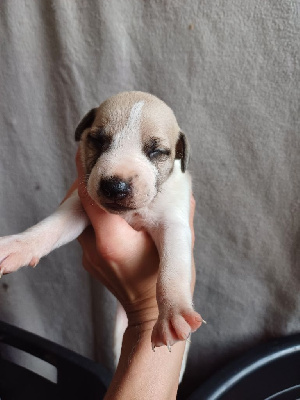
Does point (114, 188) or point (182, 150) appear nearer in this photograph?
point (114, 188)

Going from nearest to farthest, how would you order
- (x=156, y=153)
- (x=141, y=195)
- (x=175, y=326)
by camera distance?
(x=175, y=326), (x=141, y=195), (x=156, y=153)

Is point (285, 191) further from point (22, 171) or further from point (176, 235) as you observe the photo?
point (22, 171)

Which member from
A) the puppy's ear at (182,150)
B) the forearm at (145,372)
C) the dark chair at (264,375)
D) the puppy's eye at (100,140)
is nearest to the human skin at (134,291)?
the forearm at (145,372)

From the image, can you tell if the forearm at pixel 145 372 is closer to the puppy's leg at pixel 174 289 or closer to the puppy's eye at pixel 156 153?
the puppy's leg at pixel 174 289

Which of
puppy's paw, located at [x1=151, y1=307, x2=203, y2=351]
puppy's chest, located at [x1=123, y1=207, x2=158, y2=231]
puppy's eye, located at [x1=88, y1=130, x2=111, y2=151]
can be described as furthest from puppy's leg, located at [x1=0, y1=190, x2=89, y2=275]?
puppy's paw, located at [x1=151, y1=307, x2=203, y2=351]

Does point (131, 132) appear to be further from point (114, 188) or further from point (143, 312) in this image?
point (143, 312)

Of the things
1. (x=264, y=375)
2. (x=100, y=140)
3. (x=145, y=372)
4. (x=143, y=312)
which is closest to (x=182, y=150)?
(x=100, y=140)

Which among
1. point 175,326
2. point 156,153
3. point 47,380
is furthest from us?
point 47,380
